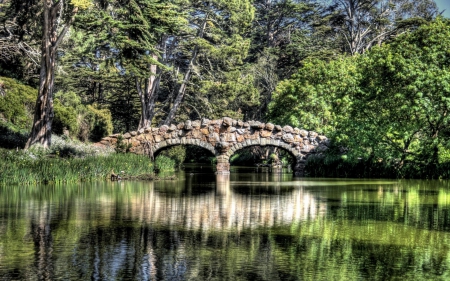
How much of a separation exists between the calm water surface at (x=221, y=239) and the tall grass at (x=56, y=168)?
408 cm

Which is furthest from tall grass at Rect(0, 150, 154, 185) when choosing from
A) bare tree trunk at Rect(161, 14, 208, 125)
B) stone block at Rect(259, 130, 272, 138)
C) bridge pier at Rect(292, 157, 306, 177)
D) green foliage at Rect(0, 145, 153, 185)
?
bare tree trunk at Rect(161, 14, 208, 125)

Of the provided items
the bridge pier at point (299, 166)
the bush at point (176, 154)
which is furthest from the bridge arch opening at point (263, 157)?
the bridge pier at point (299, 166)

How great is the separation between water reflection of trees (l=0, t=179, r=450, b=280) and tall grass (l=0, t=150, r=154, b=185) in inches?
172

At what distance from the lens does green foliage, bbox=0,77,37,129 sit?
31281 mm

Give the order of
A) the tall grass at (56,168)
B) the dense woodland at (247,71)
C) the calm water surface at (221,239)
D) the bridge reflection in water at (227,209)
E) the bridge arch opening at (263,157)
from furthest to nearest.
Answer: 1. the bridge arch opening at (263,157)
2. the dense woodland at (247,71)
3. the tall grass at (56,168)
4. the bridge reflection in water at (227,209)
5. the calm water surface at (221,239)

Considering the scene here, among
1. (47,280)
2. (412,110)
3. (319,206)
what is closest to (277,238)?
(47,280)

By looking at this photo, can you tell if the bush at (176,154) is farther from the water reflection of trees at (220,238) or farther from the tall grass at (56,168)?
the water reflection of trees at (220,238)

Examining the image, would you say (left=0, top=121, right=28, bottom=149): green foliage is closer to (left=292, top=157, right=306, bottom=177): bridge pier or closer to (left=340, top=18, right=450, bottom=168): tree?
(left=292, top=157, right=306, bottom=177): bridge pier

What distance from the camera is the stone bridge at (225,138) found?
34594mm

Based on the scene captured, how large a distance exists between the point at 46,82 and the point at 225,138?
12153 millimetres

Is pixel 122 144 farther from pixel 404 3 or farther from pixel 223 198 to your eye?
pixel 404 3

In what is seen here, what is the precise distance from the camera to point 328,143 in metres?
33.9

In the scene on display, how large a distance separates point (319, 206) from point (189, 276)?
7.86 meters

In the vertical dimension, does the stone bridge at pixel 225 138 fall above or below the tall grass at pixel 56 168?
above
